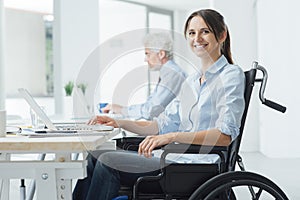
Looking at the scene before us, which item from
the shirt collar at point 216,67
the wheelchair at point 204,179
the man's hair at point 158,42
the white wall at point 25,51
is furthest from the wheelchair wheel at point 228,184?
the white wall at point 25,51

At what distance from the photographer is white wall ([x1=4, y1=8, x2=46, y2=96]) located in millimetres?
9406

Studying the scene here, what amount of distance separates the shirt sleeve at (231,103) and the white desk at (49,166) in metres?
0.48

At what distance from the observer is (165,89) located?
298 centimetres

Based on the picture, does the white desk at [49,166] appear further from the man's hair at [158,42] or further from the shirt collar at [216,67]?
the man's hair at [158,42]

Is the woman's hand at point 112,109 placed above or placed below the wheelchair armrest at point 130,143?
above

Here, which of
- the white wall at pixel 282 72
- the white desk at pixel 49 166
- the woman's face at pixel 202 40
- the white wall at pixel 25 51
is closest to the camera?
the white desk at pixel 49 166

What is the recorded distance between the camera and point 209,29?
75.6 inches

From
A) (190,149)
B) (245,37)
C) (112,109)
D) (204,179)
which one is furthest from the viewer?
(245,37)

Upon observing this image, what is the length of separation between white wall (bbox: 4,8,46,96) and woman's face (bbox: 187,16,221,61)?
7.80m

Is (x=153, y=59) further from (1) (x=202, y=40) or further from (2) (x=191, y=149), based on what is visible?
(2) (x=191, y=149)

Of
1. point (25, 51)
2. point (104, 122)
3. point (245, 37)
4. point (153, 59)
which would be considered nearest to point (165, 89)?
point (153, 59)

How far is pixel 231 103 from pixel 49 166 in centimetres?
68

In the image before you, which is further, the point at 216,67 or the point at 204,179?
the point at 216,67

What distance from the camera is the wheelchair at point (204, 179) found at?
152cm
